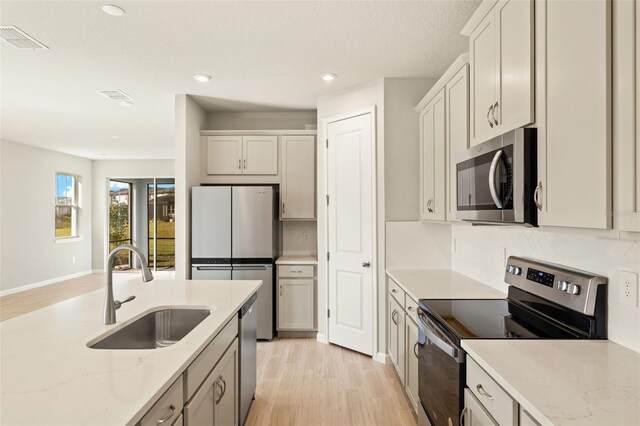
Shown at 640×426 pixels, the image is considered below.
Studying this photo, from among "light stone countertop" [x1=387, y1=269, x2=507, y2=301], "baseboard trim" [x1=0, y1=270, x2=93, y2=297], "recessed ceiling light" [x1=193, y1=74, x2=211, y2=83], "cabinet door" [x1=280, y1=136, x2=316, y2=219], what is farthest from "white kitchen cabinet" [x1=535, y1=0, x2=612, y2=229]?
"baseboard trim" [x1=0, y1=270, x2=93, y2=297]

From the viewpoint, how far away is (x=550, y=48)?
1.27 meters

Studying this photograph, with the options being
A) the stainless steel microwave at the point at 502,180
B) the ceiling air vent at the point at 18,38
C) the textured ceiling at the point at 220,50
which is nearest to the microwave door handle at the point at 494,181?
the stainless steel microwave at the point at 502,180

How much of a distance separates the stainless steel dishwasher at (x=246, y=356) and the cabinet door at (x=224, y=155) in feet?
7.09

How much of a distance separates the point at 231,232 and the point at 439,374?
9.07 ft

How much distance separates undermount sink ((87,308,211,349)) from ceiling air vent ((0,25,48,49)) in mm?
2253

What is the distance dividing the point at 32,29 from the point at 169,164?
20.5 ft

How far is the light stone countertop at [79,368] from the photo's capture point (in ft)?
2.96

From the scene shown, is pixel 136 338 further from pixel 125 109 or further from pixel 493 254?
pixel 125 109

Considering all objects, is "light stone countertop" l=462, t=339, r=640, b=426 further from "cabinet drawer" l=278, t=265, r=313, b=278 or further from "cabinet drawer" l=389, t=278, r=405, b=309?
"cabinet drawer" l=278, t=265, r=313, b=278

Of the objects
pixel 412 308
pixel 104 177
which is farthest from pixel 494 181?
pixel 104 177

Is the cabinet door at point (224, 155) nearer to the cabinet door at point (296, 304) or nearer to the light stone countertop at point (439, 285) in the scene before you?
the cabinet door at point (296, 304)

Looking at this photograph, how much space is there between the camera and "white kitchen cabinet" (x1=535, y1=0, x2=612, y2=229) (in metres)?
1.04

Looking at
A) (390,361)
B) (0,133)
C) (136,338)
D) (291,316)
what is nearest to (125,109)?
(0,133)

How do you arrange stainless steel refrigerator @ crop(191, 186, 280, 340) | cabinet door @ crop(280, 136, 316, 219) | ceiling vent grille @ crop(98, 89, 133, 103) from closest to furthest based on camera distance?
ceiling vent grille @ crop(98, 89, 133, 103) → stainless steel refrigerator @ crop(191, 186, 280, 340) → cabinet door @ crop(280, 136, 316, 219)
